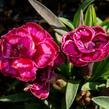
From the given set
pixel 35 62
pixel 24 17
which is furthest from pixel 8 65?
pixel 24 17

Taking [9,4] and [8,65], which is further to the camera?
[9,4]

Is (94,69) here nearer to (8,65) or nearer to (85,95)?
(85,95)

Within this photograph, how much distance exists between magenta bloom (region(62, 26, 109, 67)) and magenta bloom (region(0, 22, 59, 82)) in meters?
0.07

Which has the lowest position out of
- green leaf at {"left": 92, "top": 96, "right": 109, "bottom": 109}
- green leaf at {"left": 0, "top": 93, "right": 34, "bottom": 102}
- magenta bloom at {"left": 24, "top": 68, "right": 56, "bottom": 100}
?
green leaf at {"left": 0, "top": 93, "right": 34, "bottom": 102}

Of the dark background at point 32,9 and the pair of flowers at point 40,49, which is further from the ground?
the dark background at point 32,9

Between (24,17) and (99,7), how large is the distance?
1.44 feet

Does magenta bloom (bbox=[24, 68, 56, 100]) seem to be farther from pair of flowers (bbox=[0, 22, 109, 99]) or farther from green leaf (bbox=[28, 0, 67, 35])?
green leaf (bbox=[28, 0, 67, 35])

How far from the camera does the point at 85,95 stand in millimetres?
1821

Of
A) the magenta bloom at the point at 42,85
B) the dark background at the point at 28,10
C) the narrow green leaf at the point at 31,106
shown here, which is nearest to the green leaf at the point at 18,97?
the narrow green leaf at the point at 31,106

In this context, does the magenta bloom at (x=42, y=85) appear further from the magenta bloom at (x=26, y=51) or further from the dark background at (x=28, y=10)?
the dark background at (x=28, y=10)

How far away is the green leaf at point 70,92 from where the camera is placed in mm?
1739

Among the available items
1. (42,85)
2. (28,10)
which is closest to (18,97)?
(42,85)

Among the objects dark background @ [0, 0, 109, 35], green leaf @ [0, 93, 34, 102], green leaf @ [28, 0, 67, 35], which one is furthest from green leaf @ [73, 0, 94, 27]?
dark background @ [0, 0, 109, 35]

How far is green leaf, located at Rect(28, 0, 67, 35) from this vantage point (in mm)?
1860
